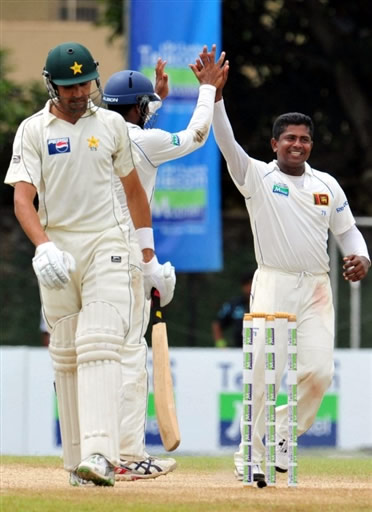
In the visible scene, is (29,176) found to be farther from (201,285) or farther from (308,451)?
(201,285)

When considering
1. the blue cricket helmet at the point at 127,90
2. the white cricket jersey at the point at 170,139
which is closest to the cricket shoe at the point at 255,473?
the white cricket jersey at the point at 170,139

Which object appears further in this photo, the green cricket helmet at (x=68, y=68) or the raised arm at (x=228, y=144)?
the raised arm at (x=228, y=144)

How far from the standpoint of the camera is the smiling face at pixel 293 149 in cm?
854

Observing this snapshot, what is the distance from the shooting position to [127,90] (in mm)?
8297

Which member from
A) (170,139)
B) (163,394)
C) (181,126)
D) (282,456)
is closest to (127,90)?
(170,139)

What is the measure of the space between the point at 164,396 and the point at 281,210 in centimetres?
153

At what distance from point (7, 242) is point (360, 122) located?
5.31 metres

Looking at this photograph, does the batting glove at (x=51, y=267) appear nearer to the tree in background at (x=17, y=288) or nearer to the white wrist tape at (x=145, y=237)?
the white wrist tape at (x=145, y=237)

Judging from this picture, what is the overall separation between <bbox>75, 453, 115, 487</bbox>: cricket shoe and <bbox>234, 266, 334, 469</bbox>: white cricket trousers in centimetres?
146

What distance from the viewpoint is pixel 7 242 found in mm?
16297

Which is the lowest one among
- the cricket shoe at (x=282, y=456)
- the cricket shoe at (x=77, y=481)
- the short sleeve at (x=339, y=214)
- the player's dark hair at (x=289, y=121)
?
the cricket shoe at (x=282, y=456)

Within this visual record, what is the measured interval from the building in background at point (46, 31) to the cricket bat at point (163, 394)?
49.7 feet

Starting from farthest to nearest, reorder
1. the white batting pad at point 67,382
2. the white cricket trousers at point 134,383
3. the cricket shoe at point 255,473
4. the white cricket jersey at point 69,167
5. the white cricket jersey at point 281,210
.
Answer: the white cricket jersey at point 281,210
the white cricket trousers at point 134,383
the cricket shoe at point 255,473
the white batting pad at point 67,382
the white cricket jersey at point 69,167

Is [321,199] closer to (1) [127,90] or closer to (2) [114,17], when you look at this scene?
(1) [127,90]
